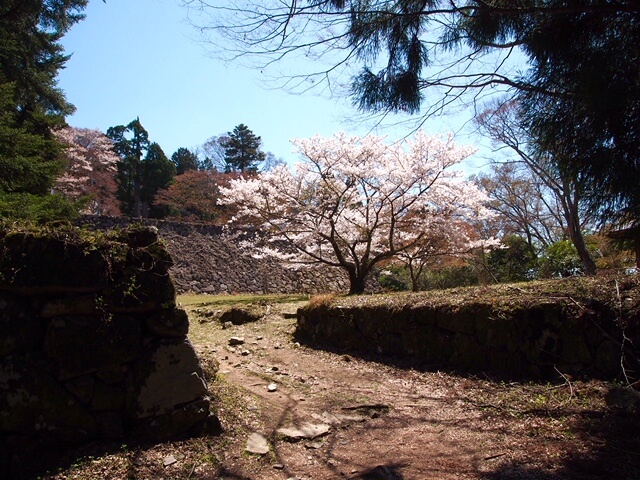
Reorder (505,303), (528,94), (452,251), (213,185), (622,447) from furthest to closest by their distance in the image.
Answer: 1. (213,185)
2. (452,251)
3. (505,303)
4. (528,94)
5. (622,447)

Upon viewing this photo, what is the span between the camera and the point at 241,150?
31.5 meters

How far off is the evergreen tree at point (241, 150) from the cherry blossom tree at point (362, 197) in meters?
20.0

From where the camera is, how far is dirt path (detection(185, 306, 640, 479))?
2584 millimetres

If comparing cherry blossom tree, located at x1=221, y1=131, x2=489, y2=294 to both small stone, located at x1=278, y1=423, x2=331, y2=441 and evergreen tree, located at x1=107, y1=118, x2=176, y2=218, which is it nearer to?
small stone, located at x1=278, y1=423, x2=331, y2=441

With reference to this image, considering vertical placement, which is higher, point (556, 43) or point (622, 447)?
point (556, 43)

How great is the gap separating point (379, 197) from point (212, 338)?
570 centimetres

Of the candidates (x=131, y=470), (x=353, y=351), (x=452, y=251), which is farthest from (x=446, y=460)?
(x=452, y=251)

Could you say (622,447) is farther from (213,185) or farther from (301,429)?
(213,185)

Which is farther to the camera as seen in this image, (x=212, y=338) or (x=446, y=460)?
(x=212, y=338)

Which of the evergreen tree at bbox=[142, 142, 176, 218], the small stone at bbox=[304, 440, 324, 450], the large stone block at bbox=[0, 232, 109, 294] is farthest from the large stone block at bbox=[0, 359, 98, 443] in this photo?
the evergreen tree at bbox=[142, 142, 176, 218]

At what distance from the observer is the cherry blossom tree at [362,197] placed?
10633mm

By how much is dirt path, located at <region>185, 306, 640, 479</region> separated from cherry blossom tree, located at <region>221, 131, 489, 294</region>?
6.22 meters


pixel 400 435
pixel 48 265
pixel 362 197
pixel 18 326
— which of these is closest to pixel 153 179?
pixel 362 197

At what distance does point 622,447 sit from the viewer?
2.54 m
